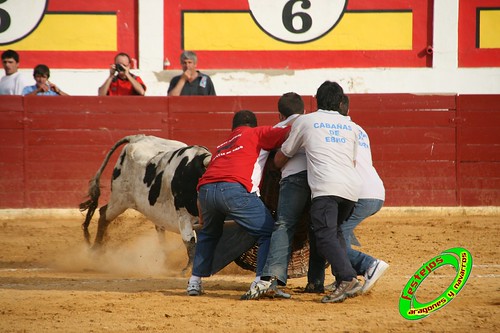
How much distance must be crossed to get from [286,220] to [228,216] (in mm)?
413

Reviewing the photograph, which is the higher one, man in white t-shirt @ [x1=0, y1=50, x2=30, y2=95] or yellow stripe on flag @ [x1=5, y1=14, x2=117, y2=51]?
yellow stripe on flag @ [x1=5, y1=14, x2=117, y2=51]

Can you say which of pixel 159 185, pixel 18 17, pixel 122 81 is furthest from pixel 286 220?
pixel 18 17

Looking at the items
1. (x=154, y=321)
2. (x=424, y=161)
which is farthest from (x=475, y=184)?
(x=154, y=321)

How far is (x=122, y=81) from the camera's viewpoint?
39.5ft

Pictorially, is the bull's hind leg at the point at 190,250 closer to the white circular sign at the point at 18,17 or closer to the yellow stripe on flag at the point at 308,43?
the yellow stripe on flag at the point at 308,43

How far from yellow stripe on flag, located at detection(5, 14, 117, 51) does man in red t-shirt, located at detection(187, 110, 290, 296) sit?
8.23 metres

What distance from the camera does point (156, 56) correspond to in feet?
47.2

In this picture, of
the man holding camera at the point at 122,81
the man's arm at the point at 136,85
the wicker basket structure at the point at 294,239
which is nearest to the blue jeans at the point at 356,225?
the wicker basket structure at the point at 294,239

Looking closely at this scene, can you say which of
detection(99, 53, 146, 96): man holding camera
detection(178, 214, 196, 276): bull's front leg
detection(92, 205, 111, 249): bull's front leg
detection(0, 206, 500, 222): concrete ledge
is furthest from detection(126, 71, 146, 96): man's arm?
detection(178, 214, 196, 276): bull's front leg

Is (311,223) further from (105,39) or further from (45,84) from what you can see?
(105,39)

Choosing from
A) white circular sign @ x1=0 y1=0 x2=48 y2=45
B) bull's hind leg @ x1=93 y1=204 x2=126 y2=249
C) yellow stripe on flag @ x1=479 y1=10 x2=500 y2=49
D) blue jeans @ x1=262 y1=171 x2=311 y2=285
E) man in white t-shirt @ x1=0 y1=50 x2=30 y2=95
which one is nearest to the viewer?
blue jeans @ x1=262 y1=171 x2=311 y2=285

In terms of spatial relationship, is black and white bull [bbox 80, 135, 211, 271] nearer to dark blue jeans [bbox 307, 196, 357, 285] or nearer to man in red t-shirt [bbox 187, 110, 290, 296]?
man in red t-shirt [bbox 187, 110, 290, 296]

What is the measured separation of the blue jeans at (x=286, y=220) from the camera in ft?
20.9

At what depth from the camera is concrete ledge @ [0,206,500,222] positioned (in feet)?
40.4
